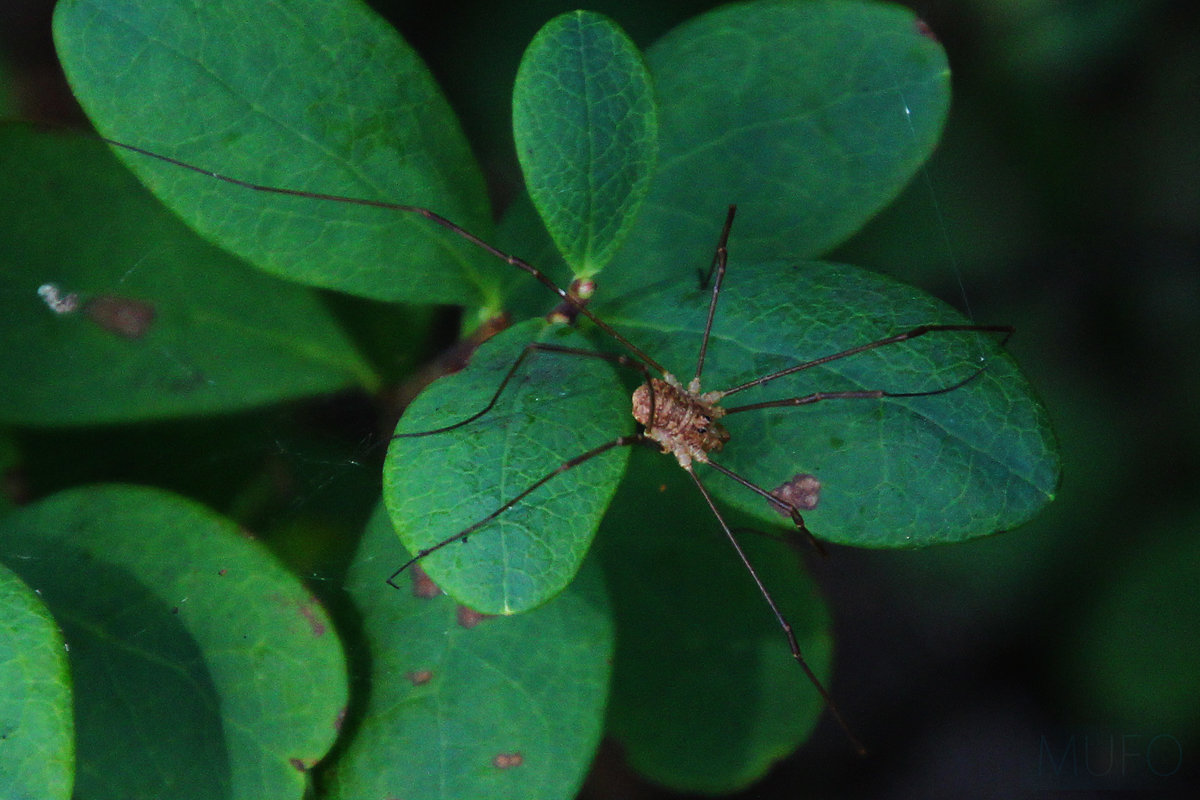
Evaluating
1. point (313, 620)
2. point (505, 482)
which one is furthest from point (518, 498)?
point (313, 620)

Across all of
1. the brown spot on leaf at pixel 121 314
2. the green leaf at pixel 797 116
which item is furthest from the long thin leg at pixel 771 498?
the brown spot on leaf at pixel 121 314

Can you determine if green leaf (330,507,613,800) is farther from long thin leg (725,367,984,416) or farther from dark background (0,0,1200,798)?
dark background (0,0,1200,798)

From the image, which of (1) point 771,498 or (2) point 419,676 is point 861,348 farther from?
(2) point 419,676

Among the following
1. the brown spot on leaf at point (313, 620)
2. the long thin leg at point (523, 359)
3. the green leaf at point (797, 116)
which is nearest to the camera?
the long thin leg at point (523, 359)

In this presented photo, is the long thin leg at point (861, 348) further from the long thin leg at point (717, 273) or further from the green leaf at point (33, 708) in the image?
the green leaf at point (33, 708)

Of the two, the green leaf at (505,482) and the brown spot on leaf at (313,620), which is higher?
the green leaf at (505,482)

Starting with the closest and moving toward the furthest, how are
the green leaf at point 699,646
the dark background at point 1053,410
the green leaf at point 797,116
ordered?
the green leaf at point 797,116 < the green leaf at point 699,646 < the dark background at point 1053,410

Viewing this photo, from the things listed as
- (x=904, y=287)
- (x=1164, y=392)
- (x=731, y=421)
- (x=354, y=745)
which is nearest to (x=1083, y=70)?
(x=1164, y=392)

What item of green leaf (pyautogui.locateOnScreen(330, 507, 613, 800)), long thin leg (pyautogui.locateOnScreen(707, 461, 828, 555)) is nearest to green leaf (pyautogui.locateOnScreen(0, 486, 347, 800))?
green leaf (pyautogui.locateOnScreen(330, 507, 613, 800))
